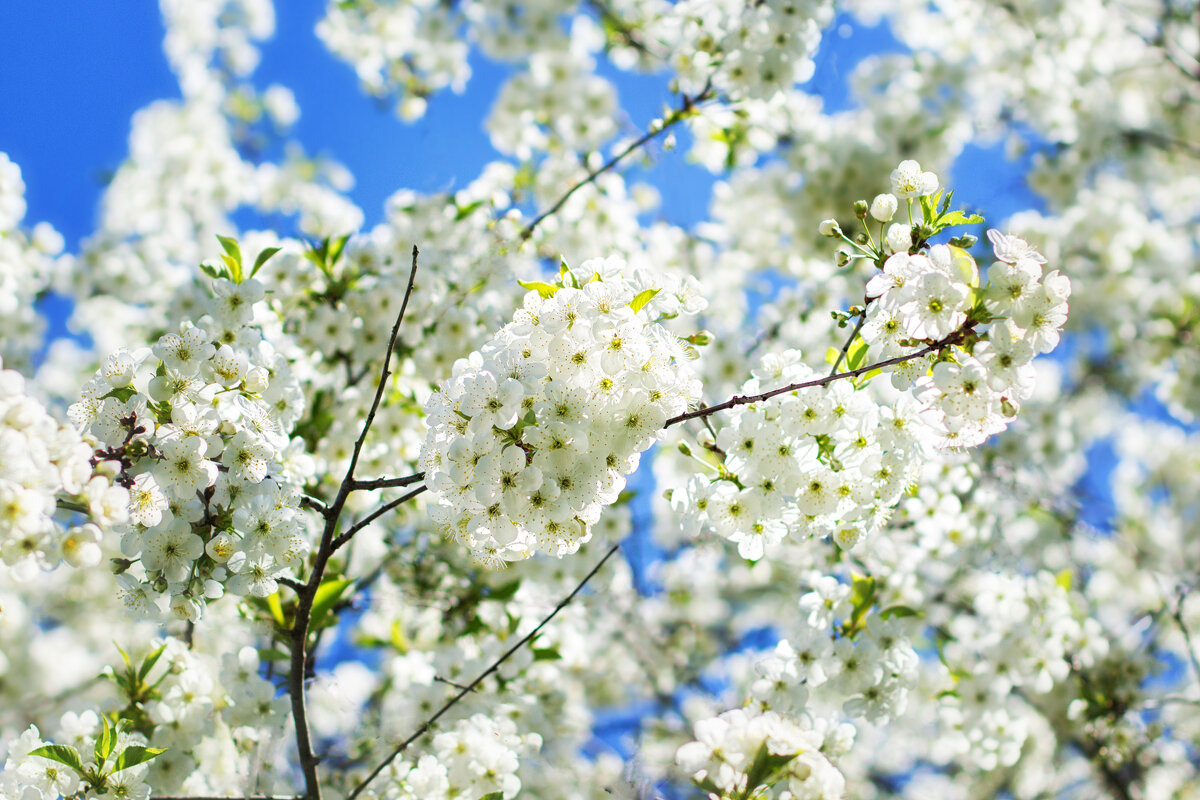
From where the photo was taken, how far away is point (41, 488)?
1.53m

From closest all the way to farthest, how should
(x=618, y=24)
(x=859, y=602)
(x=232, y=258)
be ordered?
1. (x=859, y=602)
2. (x=232, y=258)
3. (x=618, y=24)

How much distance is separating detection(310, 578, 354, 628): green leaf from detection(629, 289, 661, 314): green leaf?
136cm

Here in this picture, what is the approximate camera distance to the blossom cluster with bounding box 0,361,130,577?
4.83 feet

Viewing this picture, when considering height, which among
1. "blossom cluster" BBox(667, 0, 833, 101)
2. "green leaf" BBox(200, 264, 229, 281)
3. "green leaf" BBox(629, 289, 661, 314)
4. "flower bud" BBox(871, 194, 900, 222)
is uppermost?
"blossom cluster" BBox(667, 0, 833, 101)

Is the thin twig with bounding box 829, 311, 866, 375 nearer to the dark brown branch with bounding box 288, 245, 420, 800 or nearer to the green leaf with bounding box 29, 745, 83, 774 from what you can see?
the dark brown branch with bounding box 288, 245, 420, 800

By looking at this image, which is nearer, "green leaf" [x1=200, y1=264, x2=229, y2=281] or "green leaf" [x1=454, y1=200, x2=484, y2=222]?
"green leaf" [x1=200, y1=264, x2=229, y2=281]

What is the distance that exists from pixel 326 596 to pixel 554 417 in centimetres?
129

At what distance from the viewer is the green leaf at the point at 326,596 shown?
8.42 feet

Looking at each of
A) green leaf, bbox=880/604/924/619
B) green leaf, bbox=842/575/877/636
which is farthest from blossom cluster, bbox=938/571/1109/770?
green leaf, bbox=842/575/877/636

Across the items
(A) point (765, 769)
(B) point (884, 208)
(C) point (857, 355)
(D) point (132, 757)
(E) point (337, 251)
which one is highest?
(E) point (337, 251)


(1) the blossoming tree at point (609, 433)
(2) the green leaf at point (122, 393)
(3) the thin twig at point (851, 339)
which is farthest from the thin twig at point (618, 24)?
(2) the green leaf at point (122, 393)

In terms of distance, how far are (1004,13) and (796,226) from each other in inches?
108

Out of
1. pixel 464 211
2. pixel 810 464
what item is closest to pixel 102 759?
pixel 810 464

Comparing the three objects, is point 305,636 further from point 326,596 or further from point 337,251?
point 337,251
